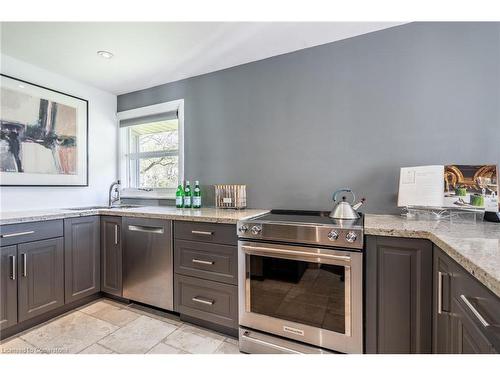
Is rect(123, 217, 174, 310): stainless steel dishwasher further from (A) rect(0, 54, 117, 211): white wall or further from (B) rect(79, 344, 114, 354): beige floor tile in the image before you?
(A) rect(0, 54, 117, 211): white wall

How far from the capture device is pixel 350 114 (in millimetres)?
1877

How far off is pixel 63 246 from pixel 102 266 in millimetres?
414

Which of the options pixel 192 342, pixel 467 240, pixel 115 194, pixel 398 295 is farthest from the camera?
pixel 115 194

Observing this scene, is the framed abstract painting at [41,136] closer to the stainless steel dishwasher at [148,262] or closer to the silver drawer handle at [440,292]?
the stainless steel dishwasher at [148,262]

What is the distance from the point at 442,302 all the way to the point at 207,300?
1.42m

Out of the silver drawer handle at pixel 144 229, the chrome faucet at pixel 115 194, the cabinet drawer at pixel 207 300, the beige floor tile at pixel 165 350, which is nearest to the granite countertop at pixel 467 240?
the cabinet drawer at pixel 207 300

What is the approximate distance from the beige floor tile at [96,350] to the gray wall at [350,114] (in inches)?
60.3

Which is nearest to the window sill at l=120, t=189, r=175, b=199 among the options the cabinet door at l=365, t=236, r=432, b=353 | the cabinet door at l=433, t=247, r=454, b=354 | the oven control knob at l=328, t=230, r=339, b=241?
the oven control knob at l=328, t=230, r=339, b=241

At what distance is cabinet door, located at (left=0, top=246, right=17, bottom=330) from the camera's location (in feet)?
5.25

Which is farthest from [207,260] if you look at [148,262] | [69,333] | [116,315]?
[69,333]

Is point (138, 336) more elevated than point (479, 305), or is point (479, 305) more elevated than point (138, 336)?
point (479, 305)

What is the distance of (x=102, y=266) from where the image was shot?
2.21 m

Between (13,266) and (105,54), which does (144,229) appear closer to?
(13,266)
